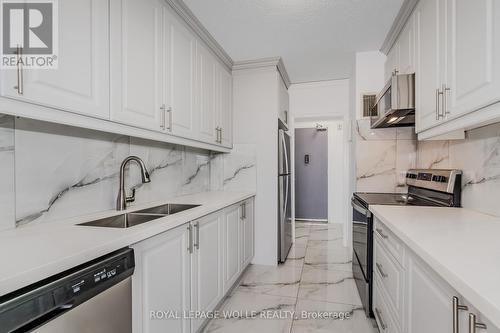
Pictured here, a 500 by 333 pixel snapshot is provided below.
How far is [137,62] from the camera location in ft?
4.97

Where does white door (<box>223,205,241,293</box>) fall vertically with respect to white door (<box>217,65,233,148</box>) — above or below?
below

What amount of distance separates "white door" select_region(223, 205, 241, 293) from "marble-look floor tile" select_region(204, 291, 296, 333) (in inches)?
6.5

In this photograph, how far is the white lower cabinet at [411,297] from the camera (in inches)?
31.0

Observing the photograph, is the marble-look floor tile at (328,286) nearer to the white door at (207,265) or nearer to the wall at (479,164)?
the white door at (207,265)

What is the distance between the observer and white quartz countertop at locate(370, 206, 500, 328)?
62cm

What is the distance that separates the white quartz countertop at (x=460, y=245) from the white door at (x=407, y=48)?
1111 mm

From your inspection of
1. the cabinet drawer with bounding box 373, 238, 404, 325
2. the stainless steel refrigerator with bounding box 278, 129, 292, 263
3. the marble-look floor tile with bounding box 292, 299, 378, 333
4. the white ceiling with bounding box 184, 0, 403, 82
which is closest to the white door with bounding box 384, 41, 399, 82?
the white ceiling with bounding box 184, 0, 403, 82

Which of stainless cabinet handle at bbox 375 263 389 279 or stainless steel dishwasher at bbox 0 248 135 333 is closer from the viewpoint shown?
stainless steel dishwasher at bbox 0 248 135 333

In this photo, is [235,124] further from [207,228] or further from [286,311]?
[286,311]

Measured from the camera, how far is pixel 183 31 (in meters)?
2.03

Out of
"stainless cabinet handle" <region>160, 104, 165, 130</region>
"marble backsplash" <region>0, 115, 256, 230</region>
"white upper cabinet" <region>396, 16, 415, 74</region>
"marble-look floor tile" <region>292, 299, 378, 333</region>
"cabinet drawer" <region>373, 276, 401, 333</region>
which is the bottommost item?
"marble-look floor tile" <region>292, 299, 378, 333</region>

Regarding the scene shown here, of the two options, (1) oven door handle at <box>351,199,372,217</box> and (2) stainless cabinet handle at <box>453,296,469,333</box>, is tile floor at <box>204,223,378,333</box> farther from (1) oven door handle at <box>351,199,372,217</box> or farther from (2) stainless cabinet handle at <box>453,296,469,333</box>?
(2) stainless cabinet handle at <box>453,296,469,333</box>

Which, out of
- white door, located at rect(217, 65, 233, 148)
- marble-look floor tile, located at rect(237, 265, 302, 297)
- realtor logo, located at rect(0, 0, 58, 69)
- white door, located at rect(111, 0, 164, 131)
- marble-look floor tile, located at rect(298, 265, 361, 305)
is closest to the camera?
realtor logo, located at rect(0, 0, 58, 69)

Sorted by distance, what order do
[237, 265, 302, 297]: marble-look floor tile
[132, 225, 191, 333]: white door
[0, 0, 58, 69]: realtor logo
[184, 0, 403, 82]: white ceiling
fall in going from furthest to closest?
[237, 265, 302, 297]: marble-look floor tile, [184, 0, 403, 82]: white ceiling, [132, 225, 191, 333]: white door, [0, 0, 58, 69]: realtor logo
